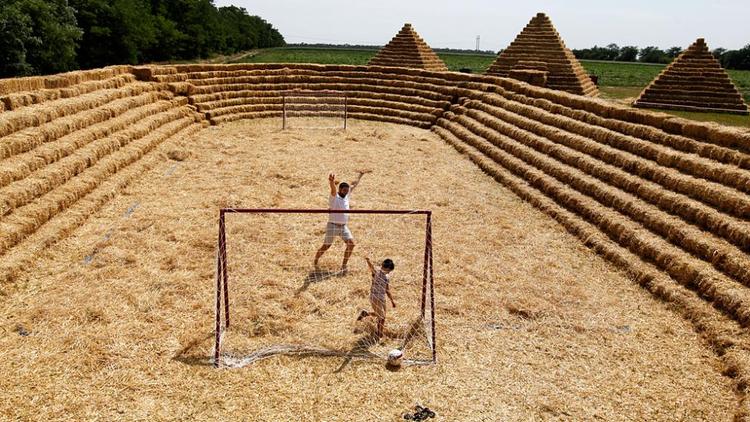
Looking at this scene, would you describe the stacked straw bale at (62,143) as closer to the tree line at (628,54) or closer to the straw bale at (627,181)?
the straw bale at (627,181)

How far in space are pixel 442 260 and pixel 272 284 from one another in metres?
3.43

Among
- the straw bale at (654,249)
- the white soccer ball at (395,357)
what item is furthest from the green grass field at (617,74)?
the white soccer ball at (395,357)

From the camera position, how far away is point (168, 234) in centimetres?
1116

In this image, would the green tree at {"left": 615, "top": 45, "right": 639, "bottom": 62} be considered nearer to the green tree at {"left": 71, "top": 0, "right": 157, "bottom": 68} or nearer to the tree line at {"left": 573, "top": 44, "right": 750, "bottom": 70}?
the tree line at {"left": 573, "top": 44, "right": 750, "bottom": 70}

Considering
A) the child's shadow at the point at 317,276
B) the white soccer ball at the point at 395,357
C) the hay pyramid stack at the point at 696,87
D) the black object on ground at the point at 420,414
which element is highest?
the hay pyramid stack at the point at 696,87

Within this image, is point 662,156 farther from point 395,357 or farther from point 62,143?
point 62,143

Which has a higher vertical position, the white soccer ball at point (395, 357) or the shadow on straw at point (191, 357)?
the white soccer ball at point (395, 357)

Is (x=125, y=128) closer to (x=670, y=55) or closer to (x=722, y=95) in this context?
(x=722, y=95)

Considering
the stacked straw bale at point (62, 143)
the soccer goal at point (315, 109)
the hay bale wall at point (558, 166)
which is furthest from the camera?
the soccer goal at point (315, 109)

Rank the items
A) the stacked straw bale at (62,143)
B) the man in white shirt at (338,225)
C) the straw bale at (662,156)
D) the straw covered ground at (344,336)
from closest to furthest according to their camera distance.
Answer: the straw covered ground at (344,336)
the man in white shirt at (338,225)
the stacked straw bale at (62,143)
the straw bale at (662,156)

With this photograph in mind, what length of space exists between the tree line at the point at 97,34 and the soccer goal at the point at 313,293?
3631cm

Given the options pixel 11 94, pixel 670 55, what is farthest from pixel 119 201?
pixel 670 55

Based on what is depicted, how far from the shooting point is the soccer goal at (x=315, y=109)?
25297mm

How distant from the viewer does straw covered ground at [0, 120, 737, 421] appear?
6.35 meters
